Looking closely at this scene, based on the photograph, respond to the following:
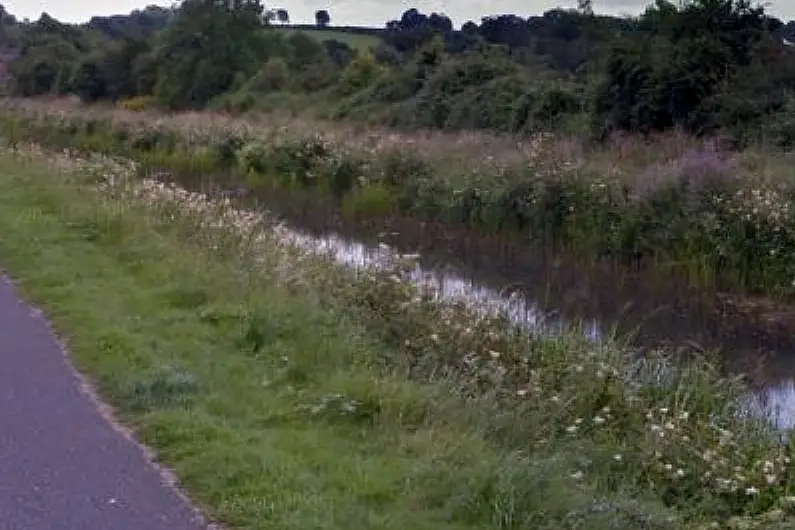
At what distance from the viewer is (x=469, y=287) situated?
17.7m

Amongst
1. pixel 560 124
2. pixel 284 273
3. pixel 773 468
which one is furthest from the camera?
pixel 560 124

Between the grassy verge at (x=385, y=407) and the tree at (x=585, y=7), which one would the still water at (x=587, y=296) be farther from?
the tree at (x=585, y=7)

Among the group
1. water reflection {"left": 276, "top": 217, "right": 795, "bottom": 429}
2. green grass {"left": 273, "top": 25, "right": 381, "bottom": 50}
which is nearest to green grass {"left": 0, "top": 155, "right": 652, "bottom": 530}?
water reflection {"left": 276, "top": 217, "right": 795, "bottom": 429}

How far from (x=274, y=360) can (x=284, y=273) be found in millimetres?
3339

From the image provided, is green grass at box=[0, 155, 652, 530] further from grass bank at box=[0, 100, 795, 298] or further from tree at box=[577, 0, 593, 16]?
tree at box=[577, 0, 593, 16]

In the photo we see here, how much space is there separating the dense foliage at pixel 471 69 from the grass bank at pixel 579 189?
313cm

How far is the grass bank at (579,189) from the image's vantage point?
19.4m

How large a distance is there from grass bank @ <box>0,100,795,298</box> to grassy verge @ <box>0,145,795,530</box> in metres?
8.07

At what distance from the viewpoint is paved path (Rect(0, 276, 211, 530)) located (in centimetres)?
629

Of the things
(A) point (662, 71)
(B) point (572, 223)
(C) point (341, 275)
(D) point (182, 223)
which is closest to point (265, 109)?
(A) point (662, 71)

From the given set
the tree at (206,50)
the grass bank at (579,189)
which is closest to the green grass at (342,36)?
the tree at (206,50)

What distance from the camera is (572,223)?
22.5 m

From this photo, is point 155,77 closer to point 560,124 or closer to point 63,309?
point 560,124

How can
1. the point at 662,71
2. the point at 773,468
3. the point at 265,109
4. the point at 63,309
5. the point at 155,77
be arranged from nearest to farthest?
the point at 773,468 → the point at 63,309 → the point at 662,71 → the point at 265,109 → the point at 155,77
